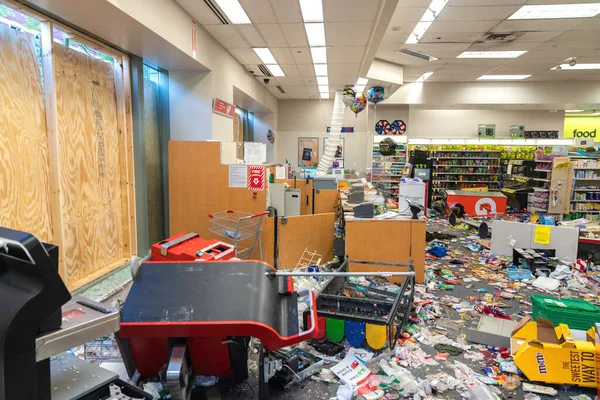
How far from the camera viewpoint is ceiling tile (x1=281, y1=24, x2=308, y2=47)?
18.4 feet

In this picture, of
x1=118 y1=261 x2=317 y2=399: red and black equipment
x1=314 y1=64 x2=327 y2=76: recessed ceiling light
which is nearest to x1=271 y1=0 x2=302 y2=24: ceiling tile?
x1=314 y1=64 x2=327 y2=76: recessed ceiling light

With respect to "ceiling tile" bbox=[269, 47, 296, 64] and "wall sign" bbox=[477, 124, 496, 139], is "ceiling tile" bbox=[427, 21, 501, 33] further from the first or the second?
"wall sign" bbox=[477, 124, 496, 139]

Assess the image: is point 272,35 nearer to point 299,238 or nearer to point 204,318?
point 299,238

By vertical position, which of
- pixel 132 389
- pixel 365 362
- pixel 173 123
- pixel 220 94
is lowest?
pixel 365 362

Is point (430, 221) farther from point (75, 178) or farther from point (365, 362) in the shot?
point (75, 178)

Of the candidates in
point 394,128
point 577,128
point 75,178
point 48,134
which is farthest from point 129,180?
point 577,128

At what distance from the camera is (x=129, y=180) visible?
482cm

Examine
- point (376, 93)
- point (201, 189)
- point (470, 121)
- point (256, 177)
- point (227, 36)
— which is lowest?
point (201, 189)

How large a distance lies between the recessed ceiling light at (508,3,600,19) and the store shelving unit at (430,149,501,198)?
23.2 feet

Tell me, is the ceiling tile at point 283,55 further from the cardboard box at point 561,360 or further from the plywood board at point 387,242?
the cardboard box at point 561,360

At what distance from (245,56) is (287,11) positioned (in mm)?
2367

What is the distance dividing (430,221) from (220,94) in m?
5.71

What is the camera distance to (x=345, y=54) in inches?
277

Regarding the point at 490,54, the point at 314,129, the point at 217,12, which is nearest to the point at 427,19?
the point at 490,54
